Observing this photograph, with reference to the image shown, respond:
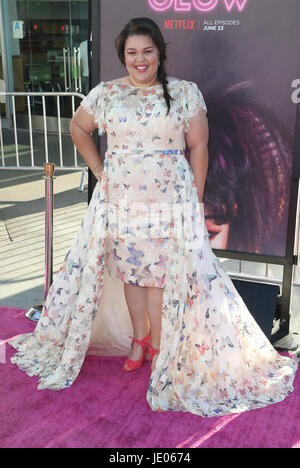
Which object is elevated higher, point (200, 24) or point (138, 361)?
point (200, 24)

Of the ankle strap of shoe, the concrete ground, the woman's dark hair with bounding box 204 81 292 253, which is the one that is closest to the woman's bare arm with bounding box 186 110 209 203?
the woman's dark hair with bounding box 204 81 292 253

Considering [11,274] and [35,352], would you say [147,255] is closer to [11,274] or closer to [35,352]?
[35,352]

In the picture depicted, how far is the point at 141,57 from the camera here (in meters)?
2.54

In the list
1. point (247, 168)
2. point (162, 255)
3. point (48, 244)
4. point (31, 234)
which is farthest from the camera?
point (31, 234)

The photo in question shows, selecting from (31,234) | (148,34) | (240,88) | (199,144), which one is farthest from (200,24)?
(31,234)

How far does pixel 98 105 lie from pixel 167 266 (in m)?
0.89

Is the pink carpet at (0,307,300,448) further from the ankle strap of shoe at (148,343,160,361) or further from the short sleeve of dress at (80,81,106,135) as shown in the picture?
the short sleeve of dress at (80,81,106,135)

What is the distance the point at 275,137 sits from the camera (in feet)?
9.68

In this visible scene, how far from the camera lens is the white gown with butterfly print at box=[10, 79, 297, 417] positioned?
258cm

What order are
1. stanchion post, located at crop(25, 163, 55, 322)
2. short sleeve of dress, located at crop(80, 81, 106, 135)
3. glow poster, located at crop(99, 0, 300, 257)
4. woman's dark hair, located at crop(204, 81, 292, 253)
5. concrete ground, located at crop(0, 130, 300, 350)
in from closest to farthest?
short sleeve of dress, located at crop(80, 81, 106, 135), glow poster, located at crop(99, 0, 300, 257), woman's dark hair, located at crop(204, 81, 292, 253), stanchion post, located at crop(25, 163, 55, 322), concrete ground, located at crop(0, 130, 300, 350)

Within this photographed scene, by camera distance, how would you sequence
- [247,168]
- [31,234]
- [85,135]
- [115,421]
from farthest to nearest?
[31,234], [247,168], [85,135], [115,421]

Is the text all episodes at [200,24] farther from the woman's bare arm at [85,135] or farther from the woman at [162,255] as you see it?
the woman's bare arm at [85,135]

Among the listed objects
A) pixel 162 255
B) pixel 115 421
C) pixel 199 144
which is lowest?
pixel 115 421

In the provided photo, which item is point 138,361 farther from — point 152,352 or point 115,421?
point 115,421
